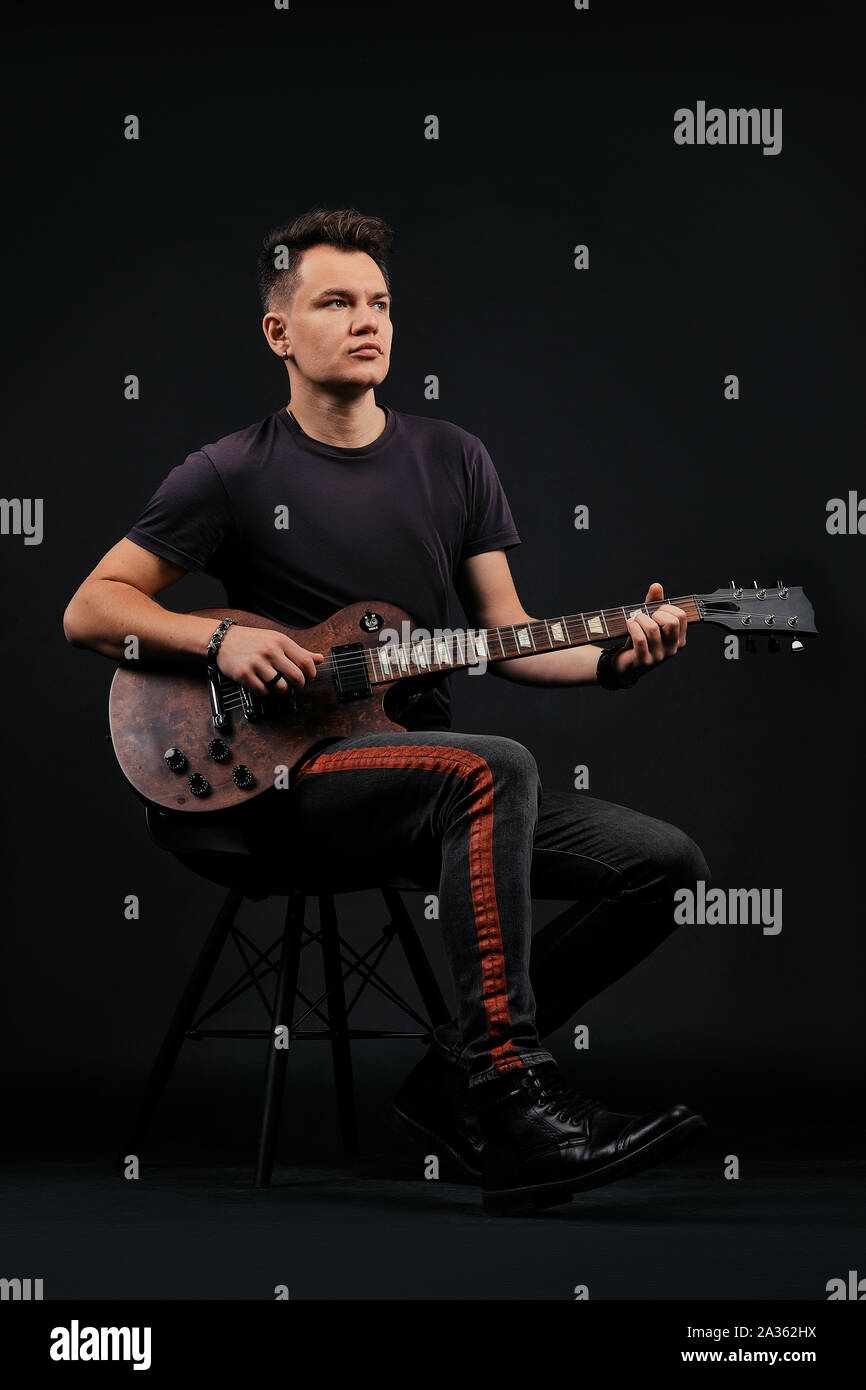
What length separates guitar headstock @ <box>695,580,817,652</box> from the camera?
3.05 metres

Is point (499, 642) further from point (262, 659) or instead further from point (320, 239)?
point (320, 239)

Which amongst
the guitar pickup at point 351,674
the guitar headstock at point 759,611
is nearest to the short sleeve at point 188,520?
the guitar pickup at point 351,674

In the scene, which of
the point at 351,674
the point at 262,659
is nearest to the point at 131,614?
the point at 262,659

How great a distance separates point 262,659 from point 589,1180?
3.27 ft

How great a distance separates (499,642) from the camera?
3.07m

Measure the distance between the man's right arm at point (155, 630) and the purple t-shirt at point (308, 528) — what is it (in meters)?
0.06

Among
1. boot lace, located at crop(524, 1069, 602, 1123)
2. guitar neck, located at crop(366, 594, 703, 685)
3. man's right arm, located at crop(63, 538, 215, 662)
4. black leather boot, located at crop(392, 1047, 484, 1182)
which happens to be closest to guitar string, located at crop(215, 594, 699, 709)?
guitar neck, located at crop(366, 594, 703, 685)

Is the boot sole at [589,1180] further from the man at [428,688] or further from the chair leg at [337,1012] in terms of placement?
the chair leg at [337,1012]

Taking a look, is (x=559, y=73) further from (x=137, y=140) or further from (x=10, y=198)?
(x=10, y=198)

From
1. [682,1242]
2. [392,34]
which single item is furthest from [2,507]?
[682,1242]

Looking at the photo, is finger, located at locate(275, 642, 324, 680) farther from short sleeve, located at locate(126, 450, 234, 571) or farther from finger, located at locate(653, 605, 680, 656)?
finger, located at locate(653, 605, 680, 656)

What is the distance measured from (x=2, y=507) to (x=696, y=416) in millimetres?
1851

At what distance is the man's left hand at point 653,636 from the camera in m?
2.96

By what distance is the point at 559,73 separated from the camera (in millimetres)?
4652
